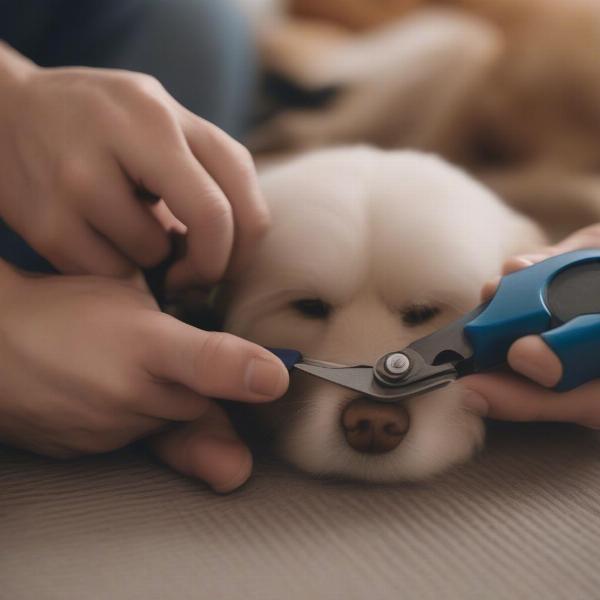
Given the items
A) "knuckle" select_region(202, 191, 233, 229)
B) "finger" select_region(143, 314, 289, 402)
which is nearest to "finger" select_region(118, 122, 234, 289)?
"knuckle" select_region(202, 191, 233, 229)

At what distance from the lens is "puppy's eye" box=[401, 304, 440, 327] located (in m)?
0.95

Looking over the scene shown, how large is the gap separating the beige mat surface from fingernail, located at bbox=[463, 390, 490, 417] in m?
0.06

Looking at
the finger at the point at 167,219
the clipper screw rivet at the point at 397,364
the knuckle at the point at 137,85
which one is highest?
the knuckle at the point at 137,85

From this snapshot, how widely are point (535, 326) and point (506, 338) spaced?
0.03 meters

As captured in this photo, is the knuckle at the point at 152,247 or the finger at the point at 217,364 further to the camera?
the knuckle at the point at 152,247

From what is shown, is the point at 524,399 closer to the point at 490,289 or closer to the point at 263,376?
the point at 490,289

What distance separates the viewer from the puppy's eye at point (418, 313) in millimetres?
955

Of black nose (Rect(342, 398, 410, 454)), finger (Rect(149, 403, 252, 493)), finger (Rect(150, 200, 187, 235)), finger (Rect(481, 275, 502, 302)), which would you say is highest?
finger (Rect(150, 200, 187, 235))

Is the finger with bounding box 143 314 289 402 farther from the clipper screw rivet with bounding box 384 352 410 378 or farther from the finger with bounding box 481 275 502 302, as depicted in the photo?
the finger with bounding box 481 275 502 302

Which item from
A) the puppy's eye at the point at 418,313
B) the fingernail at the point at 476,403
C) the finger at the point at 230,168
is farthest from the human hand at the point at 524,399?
the finger at the point at 230,168

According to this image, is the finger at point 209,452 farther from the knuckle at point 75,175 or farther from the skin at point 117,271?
the knuckle at point 75,175

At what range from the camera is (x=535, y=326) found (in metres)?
0.73

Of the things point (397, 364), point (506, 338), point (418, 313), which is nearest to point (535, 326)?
point (506, 338)

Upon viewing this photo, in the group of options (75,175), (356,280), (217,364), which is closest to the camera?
(217,364)
